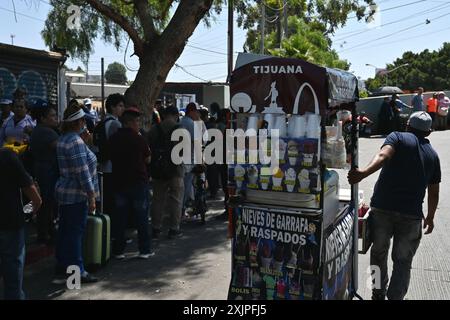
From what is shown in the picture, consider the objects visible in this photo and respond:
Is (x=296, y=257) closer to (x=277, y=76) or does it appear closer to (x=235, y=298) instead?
(x=235, y=298)

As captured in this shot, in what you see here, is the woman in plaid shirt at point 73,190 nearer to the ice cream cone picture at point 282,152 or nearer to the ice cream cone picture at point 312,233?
the ice cream cone picture at point 282,152

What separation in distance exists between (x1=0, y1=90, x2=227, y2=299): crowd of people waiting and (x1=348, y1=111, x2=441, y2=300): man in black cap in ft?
9.26

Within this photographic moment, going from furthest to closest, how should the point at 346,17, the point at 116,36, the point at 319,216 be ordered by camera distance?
1. the point at 346,17
2. the point at 116,36
3. the point at 319,216

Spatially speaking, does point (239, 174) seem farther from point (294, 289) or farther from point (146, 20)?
point (146, 20)

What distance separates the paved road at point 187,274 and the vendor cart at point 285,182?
1.20 meters

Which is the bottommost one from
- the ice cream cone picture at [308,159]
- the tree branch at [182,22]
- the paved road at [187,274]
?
the paved road at [187,274]

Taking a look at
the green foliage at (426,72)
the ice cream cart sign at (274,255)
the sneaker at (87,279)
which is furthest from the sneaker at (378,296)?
the green foliage at (426,72)

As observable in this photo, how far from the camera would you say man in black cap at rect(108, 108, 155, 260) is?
6129 mm

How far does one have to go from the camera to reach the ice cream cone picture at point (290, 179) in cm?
402

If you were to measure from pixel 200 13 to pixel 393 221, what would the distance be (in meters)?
5.82

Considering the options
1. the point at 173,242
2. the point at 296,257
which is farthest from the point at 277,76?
the point at 173,242

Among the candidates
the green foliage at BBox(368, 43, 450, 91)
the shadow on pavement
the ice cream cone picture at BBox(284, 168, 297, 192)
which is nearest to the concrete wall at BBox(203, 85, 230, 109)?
the shadow on pavement

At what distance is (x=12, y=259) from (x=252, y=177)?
83.2 inches

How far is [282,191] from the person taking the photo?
13.4 ft
